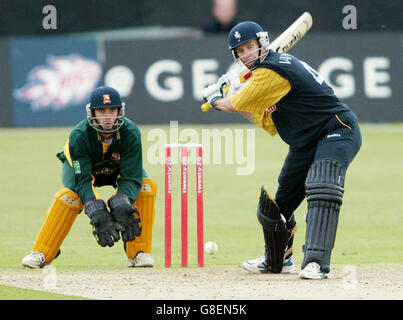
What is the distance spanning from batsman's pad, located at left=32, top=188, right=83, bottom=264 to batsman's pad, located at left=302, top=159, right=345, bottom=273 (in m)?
1.93

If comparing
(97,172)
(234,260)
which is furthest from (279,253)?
(97,172)

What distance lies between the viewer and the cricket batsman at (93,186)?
7.43 m

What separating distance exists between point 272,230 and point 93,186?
1505mm

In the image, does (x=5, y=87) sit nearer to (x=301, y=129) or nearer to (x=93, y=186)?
(x=93, y=186)

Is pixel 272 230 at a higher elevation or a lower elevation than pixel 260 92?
lower

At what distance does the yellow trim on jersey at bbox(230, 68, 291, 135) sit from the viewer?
23.0ft

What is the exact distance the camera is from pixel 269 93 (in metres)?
7.05

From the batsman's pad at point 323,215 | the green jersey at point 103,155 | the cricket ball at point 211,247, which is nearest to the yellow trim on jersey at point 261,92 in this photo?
the batsman's pad at point 323,215

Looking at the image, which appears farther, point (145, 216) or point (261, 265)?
point (145, 216)

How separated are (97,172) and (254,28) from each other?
179cm

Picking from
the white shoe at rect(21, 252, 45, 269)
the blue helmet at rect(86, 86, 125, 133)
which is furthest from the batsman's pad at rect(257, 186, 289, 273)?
the white shoe at rect(21, 252, 45, 269)

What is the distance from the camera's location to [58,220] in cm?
764

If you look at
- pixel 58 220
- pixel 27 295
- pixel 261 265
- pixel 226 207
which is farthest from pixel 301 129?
pixel 226 207
